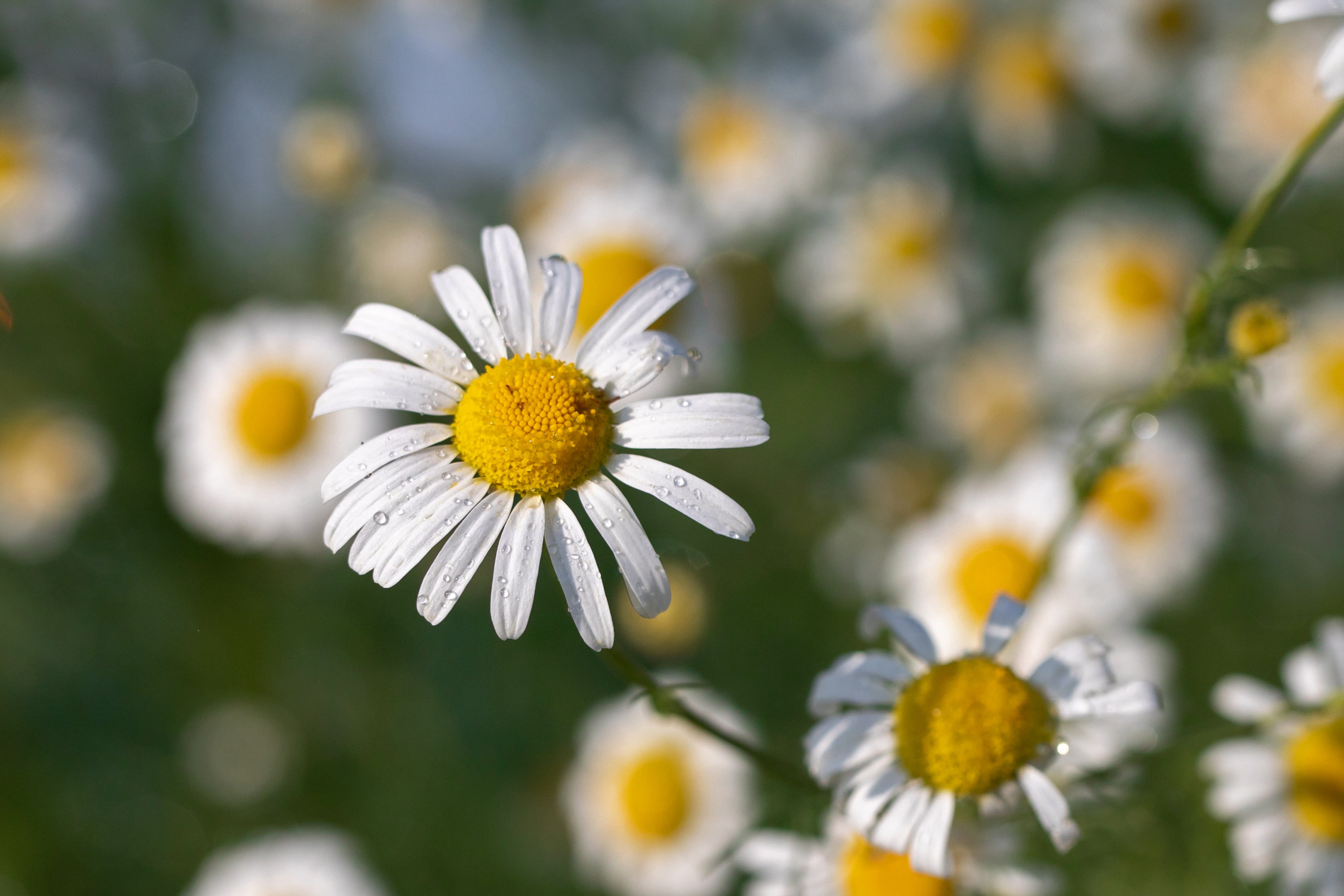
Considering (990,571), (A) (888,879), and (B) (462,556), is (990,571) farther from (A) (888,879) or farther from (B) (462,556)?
(B) (462,556)

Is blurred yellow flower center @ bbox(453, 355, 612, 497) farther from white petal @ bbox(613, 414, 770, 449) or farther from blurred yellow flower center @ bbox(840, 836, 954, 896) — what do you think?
blurred yellow flower center @ bbox(840, 836, 954, 896)

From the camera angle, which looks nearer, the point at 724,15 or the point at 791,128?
the point at 791,128

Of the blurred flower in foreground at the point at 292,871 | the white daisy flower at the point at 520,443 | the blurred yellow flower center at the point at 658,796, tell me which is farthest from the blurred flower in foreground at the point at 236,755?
the white daisy flower at the point at 520,443

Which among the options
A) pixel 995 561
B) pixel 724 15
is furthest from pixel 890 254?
pixel 995 561

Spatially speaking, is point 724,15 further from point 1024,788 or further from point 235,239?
point 1024,788

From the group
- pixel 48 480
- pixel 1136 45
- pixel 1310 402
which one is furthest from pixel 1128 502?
pixel 48 480

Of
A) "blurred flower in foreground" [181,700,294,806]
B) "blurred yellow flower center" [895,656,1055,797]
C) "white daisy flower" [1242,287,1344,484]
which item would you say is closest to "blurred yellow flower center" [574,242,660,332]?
"blurred yellow flower center" [895,656,1055,797]
